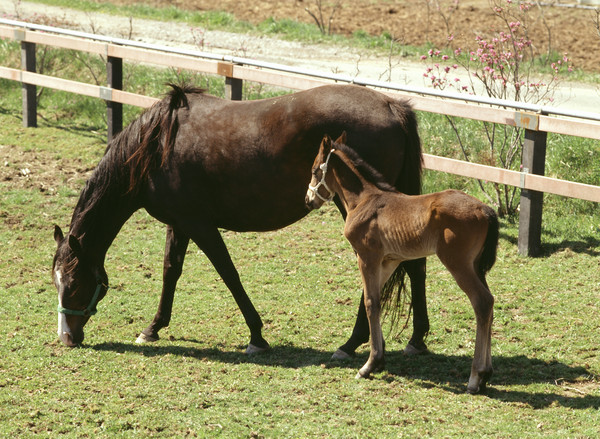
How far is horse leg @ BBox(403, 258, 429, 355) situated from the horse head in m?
2.49

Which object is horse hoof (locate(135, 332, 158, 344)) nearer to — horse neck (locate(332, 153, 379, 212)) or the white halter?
the white halter

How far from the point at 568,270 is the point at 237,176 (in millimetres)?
3106

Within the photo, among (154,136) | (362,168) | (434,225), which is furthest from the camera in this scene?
(154,136)

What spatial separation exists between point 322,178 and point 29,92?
7.39m

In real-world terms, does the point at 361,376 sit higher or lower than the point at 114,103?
lower

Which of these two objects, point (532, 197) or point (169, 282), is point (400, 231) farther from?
point (532, 197)

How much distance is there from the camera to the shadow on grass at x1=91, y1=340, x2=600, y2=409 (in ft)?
17.6

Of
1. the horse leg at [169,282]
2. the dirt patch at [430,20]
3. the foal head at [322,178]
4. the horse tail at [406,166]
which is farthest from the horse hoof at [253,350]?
the dirt patch at [430,20]

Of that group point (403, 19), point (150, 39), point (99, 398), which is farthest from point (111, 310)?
point (403, 19)

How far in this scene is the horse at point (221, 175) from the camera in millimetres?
6125

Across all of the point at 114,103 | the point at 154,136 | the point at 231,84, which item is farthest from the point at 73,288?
the point at 114,103

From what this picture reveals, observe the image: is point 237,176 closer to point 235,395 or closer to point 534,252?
point 235,395

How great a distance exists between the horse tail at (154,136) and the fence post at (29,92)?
579cm

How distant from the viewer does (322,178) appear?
5859mm
